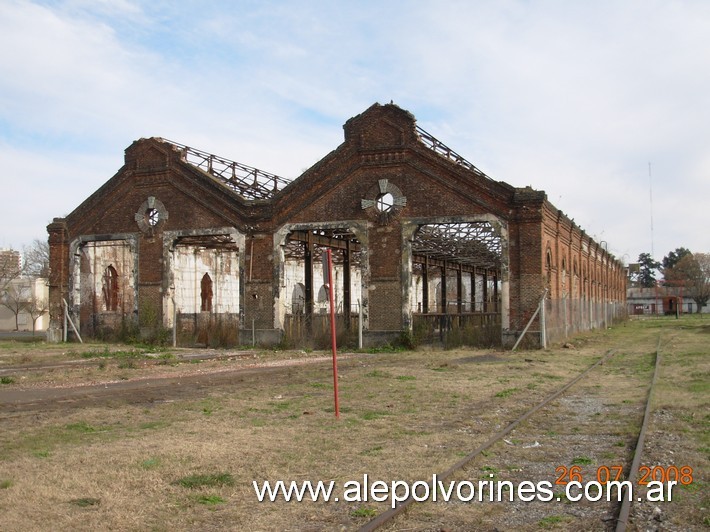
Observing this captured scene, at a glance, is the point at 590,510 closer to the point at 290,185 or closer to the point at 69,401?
the point at 69,401

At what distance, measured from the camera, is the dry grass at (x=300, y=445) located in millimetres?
6125

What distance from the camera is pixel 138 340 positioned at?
29.5m

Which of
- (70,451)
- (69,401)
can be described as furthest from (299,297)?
(70,451)

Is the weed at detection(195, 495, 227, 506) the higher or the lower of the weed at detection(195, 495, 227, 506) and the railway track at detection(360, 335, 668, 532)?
the higher

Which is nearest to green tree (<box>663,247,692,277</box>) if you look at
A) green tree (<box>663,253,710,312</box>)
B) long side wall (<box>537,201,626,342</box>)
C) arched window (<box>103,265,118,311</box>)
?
green tree (<box>663,253,710,312</box>)

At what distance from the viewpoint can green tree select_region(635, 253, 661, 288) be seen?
128500mm

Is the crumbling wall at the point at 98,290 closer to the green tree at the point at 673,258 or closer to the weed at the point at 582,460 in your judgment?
the weed at the point at 582,460

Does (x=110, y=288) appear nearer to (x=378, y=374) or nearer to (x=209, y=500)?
(x=378, y=374)

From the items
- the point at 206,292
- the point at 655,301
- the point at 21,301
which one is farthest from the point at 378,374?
the point at 655,301

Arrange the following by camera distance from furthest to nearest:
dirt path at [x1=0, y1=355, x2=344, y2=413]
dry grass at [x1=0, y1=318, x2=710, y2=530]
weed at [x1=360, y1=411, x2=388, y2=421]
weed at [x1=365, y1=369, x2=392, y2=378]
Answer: weed at [x1=365, y1=369, x2=392, y2=378] → dirt path at [x1=0, y1=355, x2=344, y2=413] → weed at [x1=360, y1=411, x2=388, y2=421] → dry grass at [x1=0, y1=318, x2=710, y2=530]

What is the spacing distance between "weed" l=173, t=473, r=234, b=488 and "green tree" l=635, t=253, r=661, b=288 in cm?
13082

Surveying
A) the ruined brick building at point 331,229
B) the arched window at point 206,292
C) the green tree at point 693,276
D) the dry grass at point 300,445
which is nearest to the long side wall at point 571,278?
the ruined brick building at point 331,229

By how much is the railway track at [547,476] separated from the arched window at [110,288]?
99.4 ft

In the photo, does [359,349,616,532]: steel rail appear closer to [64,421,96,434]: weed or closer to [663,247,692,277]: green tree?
[64,421,96,434]: weed
